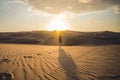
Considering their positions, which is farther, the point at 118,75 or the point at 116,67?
the point at 116,67

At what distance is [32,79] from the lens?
623 centimetres

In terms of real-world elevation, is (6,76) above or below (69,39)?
below

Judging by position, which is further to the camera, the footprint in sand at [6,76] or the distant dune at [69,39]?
the distant dune at [69,39]

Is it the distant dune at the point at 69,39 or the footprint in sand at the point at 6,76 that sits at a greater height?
the distant dune at the point at 69,39

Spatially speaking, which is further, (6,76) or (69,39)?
(69,39)

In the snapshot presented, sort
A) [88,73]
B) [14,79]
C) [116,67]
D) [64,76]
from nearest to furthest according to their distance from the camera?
1. [14,79]
2. [64,76]
3. [88,73]
4. [116,67]

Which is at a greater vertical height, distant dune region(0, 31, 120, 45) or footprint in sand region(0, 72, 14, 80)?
distant dune region(0, 31, 120, 45)

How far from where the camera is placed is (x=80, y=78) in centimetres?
635

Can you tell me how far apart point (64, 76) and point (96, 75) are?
1.25 meters

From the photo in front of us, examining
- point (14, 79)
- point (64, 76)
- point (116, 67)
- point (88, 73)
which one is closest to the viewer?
point (14, 79)

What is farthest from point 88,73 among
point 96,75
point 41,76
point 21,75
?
point 21,75

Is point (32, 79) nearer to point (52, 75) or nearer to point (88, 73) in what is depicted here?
point (52, 75)

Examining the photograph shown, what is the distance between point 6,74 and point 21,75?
2.01 ft

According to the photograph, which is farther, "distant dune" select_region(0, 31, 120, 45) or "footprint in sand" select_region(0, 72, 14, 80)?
"distant dune" select_region(0, 31, 120, 45)
